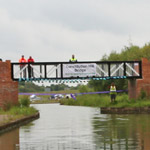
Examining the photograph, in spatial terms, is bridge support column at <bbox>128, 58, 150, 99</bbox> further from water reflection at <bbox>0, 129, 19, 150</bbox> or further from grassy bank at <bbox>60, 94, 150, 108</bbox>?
water reflection at <bbox>0, 129, 19, 150</bbox>

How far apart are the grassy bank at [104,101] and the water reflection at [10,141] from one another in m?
19.2

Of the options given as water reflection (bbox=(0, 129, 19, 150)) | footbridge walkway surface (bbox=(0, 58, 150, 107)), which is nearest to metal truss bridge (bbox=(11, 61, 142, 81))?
footbridge walkway surface (bbox=(0, 58, 150, 107))

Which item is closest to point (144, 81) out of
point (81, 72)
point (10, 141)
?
point (81, 72)

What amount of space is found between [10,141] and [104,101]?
3838cm

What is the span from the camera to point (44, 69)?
42.0 meters

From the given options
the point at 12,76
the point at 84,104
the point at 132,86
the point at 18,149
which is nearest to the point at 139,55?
the point at 84,104

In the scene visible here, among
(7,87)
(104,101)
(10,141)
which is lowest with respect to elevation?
(10,141)

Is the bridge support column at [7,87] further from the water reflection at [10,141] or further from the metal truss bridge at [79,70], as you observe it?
the water reflection at [10,141]

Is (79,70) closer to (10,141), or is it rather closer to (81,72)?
(81,72)

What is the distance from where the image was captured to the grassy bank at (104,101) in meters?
39.9

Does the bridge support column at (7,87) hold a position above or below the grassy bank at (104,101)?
above

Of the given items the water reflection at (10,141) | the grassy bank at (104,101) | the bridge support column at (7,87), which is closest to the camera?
the water reflection at (10,141)

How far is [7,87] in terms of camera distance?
40.1 m

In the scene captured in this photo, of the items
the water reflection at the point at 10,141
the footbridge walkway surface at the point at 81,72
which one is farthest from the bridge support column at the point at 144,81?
the water reflection at the point at 10,141
